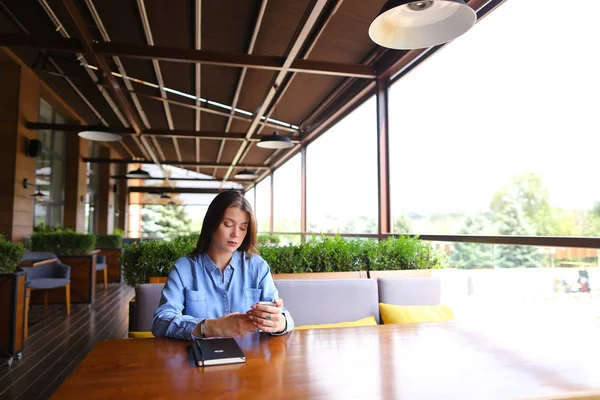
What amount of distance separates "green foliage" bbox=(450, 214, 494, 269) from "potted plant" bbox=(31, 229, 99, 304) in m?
5.48

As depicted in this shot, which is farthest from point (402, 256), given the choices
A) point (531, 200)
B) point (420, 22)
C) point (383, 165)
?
point (383, 165)

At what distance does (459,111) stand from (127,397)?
4730 mm

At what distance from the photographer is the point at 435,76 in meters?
5.21

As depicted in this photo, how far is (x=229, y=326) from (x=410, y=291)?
184cm

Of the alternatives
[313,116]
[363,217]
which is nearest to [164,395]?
[363,217]

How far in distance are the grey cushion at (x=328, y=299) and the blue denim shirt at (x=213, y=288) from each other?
864 millimetres

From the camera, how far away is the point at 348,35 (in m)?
5.20

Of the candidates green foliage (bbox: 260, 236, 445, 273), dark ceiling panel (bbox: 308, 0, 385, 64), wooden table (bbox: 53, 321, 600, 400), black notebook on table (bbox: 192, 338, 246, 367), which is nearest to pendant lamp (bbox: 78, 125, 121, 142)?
dark ceiling panel (bbox: 308, 0, 385, 64)

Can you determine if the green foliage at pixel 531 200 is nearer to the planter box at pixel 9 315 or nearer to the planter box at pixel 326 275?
the planter box at pixel 326 275

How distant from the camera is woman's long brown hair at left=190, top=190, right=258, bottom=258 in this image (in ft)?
5.88

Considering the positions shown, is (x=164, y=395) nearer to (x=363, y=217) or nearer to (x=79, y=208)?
(x=363, y=217)

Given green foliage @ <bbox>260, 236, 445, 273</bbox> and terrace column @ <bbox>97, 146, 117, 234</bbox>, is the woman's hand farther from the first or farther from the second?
terrace column @ <bbox>97, 146, 117, 234</bbox>

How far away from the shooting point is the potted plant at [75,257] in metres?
6.71

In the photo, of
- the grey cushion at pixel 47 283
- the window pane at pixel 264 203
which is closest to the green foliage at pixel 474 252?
the grey cushion at pixel 47 283
